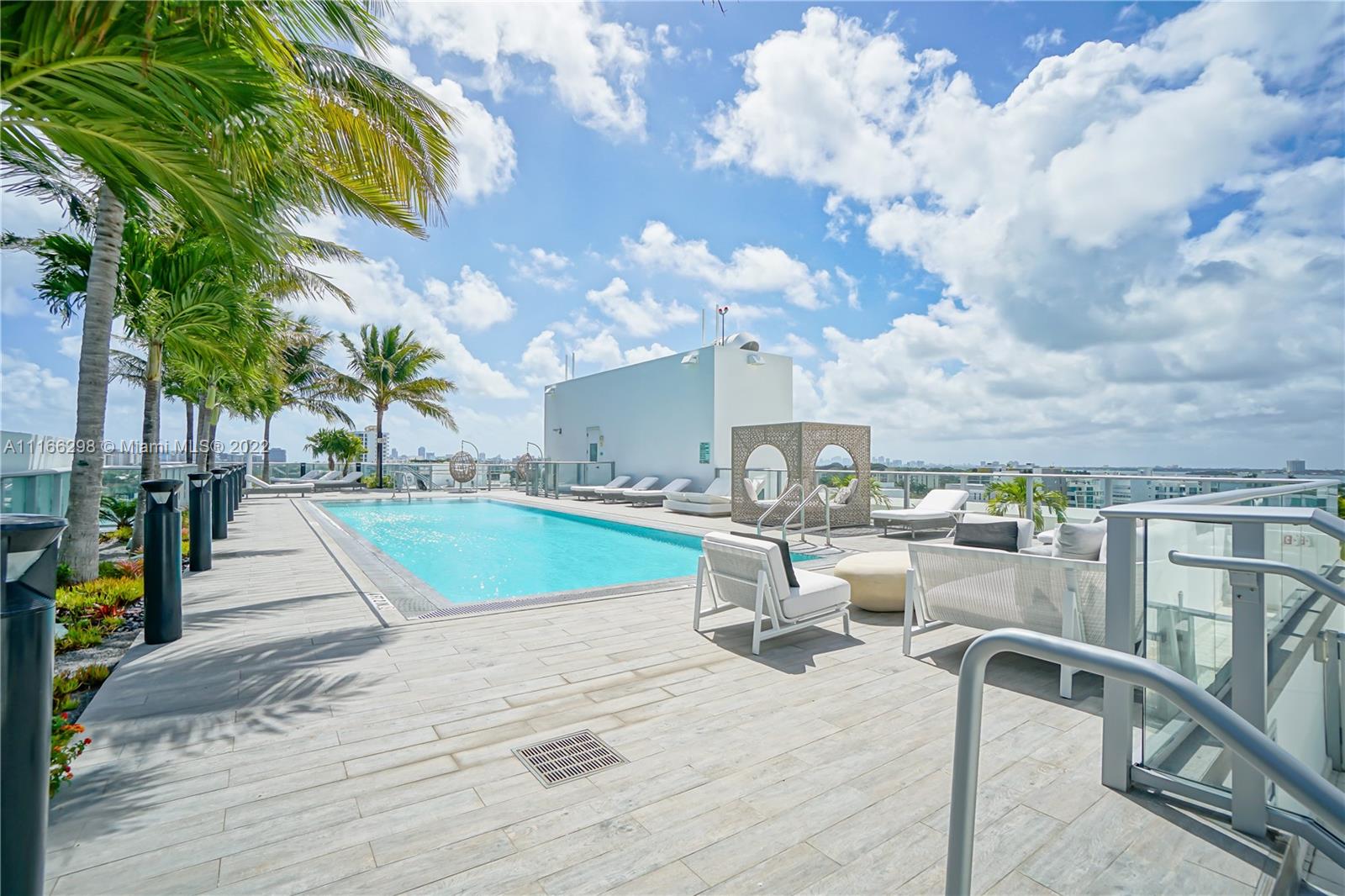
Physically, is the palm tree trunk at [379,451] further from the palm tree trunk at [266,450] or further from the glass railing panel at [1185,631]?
the glass railing panel at [1185,631]

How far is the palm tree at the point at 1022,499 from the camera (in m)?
8.77

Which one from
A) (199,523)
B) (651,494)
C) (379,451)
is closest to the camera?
(199,523)

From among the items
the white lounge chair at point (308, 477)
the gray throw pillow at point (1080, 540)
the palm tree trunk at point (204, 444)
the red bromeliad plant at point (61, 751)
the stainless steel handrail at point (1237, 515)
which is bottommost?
the red bromeliad plant at point (61, 751)

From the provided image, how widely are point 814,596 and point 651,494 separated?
508 inches

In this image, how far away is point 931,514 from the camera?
9898 mm

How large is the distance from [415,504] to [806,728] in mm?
16288

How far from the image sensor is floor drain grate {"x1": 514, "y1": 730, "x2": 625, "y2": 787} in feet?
7.97

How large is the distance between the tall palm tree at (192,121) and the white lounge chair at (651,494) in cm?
1110

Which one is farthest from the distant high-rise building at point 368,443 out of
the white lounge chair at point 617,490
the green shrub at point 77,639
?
the green shrub at point 77,639

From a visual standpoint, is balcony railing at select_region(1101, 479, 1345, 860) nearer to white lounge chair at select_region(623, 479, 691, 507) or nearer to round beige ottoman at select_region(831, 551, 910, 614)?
round beige ottoman at select_region(831, 551, 910, 614)

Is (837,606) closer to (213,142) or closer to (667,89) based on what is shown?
(213,142)

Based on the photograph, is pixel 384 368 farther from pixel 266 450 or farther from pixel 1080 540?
pixel 1080 540

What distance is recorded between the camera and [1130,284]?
13391 mm

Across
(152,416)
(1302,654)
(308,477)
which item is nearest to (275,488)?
(308,477)
